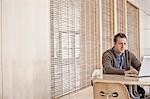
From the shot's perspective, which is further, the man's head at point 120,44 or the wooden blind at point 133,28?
the wooden blind at point 133,28

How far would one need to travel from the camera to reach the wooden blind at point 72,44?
3.74 meters

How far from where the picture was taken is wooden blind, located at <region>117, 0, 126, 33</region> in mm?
6634

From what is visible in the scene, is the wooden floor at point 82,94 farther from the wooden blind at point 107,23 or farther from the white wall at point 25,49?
the wooden blind at point 107,23

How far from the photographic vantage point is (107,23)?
5828 mm

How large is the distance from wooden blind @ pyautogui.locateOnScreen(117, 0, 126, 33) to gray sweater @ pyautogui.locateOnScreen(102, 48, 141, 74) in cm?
307

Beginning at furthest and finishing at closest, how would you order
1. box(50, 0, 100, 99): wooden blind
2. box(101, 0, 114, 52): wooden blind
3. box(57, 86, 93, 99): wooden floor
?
box(101, 0, 114, 52): wooden blind < box(57, 86, 93, 99): wooden floor < box(50, 0, 100, 99): wooden blind

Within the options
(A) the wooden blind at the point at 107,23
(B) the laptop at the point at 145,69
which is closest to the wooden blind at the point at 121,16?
(A) the wooden blind at the point at 107,23

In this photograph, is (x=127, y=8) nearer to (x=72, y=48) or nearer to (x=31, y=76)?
(x=72, y=48)

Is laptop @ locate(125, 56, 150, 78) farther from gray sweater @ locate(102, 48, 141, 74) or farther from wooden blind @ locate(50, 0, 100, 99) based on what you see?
wooden blind @ locate(50, 0, 100, 99)

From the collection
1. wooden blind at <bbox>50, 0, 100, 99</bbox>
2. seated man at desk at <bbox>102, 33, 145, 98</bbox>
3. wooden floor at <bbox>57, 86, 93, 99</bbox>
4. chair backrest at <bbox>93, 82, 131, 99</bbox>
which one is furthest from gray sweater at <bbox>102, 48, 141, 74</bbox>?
wooden floor at <bbox>57, 86, 93, 99</bbox>

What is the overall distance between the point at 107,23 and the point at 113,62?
99.2 inches

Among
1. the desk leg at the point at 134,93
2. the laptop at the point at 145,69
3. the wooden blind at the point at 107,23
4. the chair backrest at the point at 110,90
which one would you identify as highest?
the wooden blind at the point at 107,23

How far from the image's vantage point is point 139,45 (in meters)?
8.76

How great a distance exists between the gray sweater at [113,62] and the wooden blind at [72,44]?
29.1 inches
